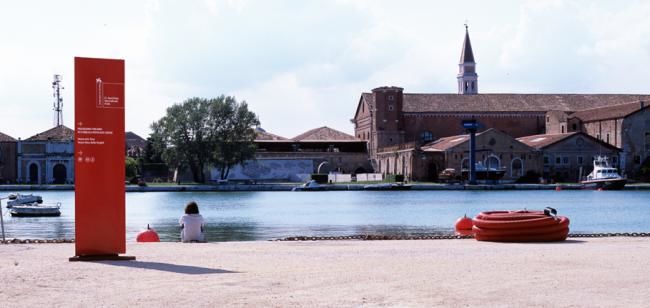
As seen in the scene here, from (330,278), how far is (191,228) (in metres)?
8.01

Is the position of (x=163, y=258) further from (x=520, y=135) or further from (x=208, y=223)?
(x=520, y=135)

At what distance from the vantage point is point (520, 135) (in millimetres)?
99812

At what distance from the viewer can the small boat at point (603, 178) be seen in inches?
3184

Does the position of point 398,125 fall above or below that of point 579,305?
above

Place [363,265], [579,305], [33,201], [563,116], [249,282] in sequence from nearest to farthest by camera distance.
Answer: [579,305] < [249,282] < [363,265] < [33,201] < [563,116]

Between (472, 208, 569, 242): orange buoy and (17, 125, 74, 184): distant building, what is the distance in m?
77.2

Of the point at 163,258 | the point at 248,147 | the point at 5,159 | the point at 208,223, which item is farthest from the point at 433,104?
the point at 163,258

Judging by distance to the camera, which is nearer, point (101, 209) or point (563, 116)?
point (101, 209)

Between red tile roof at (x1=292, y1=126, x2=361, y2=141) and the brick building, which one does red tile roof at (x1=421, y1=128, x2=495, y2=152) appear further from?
red tile roof at (x1=292, y1=126, x2=361, y2=141)

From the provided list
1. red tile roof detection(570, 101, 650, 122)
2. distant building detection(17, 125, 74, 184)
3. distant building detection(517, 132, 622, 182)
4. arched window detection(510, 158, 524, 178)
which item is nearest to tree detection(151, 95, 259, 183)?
distant building detection(17, 125, 74, 184)

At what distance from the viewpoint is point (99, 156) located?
590 inches

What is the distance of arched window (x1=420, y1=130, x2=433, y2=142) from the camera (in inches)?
3885

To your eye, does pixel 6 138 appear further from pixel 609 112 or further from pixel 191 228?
pixel 191 228

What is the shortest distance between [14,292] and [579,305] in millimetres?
6323
